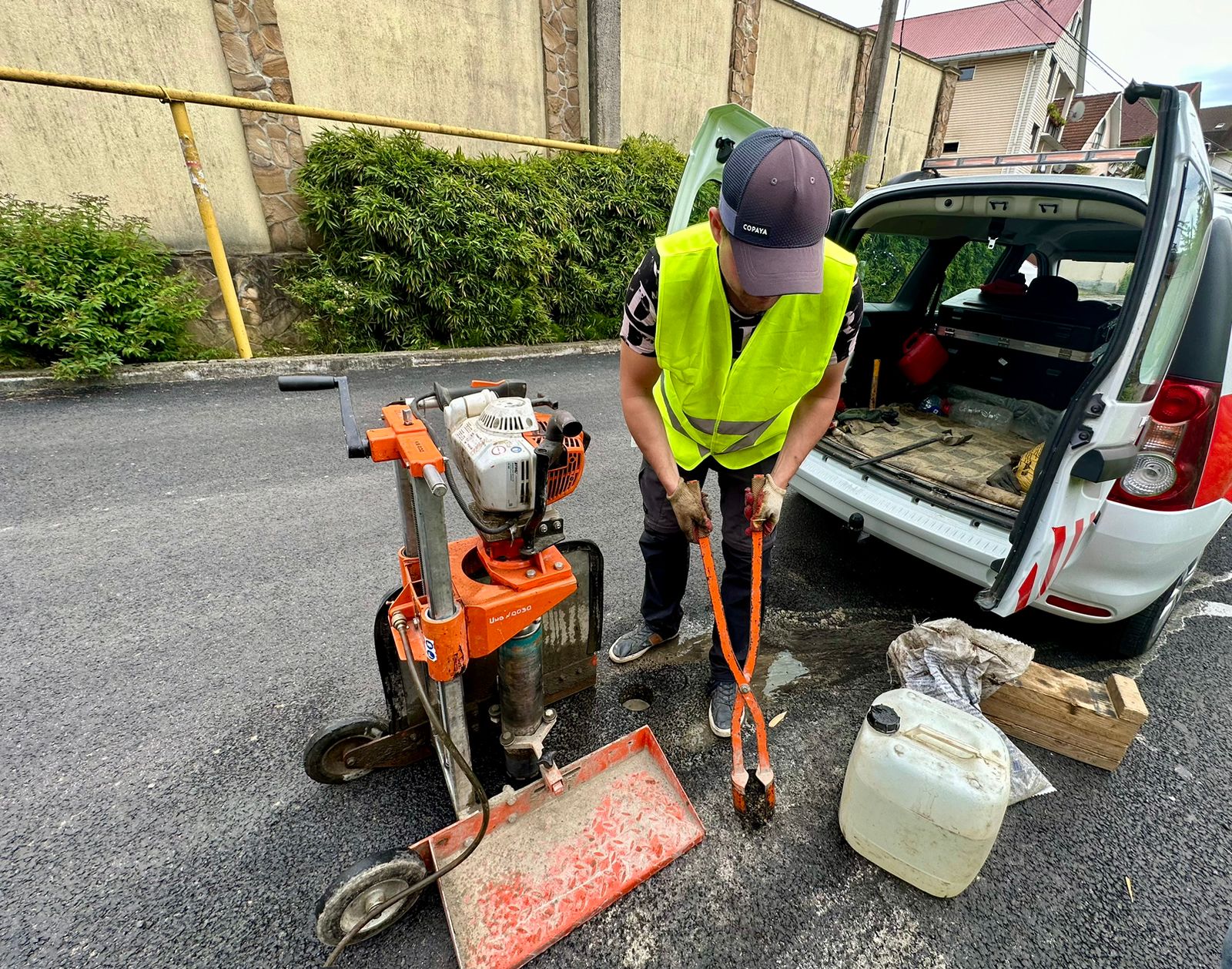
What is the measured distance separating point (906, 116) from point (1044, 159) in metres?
14.5

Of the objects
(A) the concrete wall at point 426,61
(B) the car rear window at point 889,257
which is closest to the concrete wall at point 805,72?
(A) the concrete wall at point 426,61

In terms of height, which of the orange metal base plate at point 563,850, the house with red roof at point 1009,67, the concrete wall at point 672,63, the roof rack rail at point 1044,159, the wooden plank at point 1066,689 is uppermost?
the house with red roof at point 1009,67

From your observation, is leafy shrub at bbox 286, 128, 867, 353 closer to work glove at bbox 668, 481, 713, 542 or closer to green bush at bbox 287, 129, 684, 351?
green bush at bbox 287, 129, 684, 351

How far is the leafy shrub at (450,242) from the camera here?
5.66 meters

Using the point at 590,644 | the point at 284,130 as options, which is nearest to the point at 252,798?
the point at 590,644

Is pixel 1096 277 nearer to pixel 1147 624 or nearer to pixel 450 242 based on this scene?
pixel 1147 624

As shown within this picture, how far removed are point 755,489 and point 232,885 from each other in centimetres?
179

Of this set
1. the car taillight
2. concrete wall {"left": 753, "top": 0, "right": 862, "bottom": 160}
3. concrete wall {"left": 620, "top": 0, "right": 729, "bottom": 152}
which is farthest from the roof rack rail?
concrete wall {"left": 753, "top": 0, "right": 862, "bottom": 160}

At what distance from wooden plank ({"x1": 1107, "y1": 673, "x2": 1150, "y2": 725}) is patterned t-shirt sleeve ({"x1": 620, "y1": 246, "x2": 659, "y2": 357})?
1.90 m

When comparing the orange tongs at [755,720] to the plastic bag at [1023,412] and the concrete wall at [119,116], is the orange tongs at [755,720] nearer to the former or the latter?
the plastic bag at [1023,412]

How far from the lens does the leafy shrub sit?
5.66 meters

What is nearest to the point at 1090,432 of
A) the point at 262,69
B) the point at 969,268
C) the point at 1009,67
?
the point at 969,268

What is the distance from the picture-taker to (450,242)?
5.84m

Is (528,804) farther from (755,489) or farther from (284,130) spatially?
(284,130)
